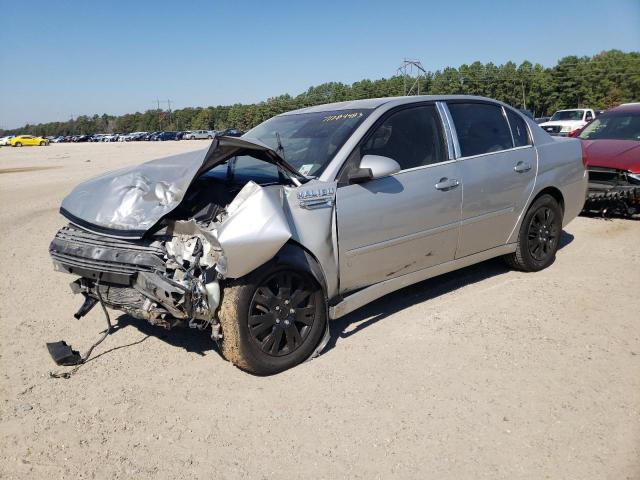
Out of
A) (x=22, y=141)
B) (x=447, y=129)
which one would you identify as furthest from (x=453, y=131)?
(x=22, y=141)

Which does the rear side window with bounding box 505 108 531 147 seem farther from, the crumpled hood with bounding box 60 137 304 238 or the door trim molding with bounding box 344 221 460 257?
the crumpled hood with bounding box 60 137 304 238

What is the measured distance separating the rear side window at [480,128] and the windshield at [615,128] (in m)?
4.54

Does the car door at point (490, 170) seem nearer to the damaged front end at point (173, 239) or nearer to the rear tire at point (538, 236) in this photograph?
the rear tire at point (538, 236)

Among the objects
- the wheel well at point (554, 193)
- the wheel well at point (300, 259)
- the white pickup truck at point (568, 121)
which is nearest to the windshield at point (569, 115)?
the white pickup truck at point (568, 121)

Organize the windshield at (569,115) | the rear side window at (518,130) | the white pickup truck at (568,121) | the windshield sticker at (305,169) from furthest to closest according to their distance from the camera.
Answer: the windshield at (569,115) < the white pickup truck at (568,121) < the rear side window at (518,130) < the windshield sticker at (305,169)

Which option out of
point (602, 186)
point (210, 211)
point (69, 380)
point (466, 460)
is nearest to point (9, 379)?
point (69, 380)

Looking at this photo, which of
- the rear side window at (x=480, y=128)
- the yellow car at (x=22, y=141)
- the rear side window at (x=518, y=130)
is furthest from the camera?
the yellow car at (x=22, y=141)

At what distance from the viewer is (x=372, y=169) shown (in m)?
3.81

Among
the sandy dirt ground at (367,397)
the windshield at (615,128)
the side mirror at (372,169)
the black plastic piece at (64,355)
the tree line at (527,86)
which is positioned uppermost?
the tree line at (527,86)

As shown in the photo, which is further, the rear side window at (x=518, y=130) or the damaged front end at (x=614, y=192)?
the damaged front end at (x=614, y=192)

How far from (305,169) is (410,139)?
1027mm

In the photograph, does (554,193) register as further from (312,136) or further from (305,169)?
(305,169)

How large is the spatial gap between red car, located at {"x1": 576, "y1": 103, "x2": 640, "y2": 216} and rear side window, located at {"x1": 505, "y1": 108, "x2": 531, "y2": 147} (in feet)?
7.35

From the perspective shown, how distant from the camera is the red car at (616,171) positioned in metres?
7.55
